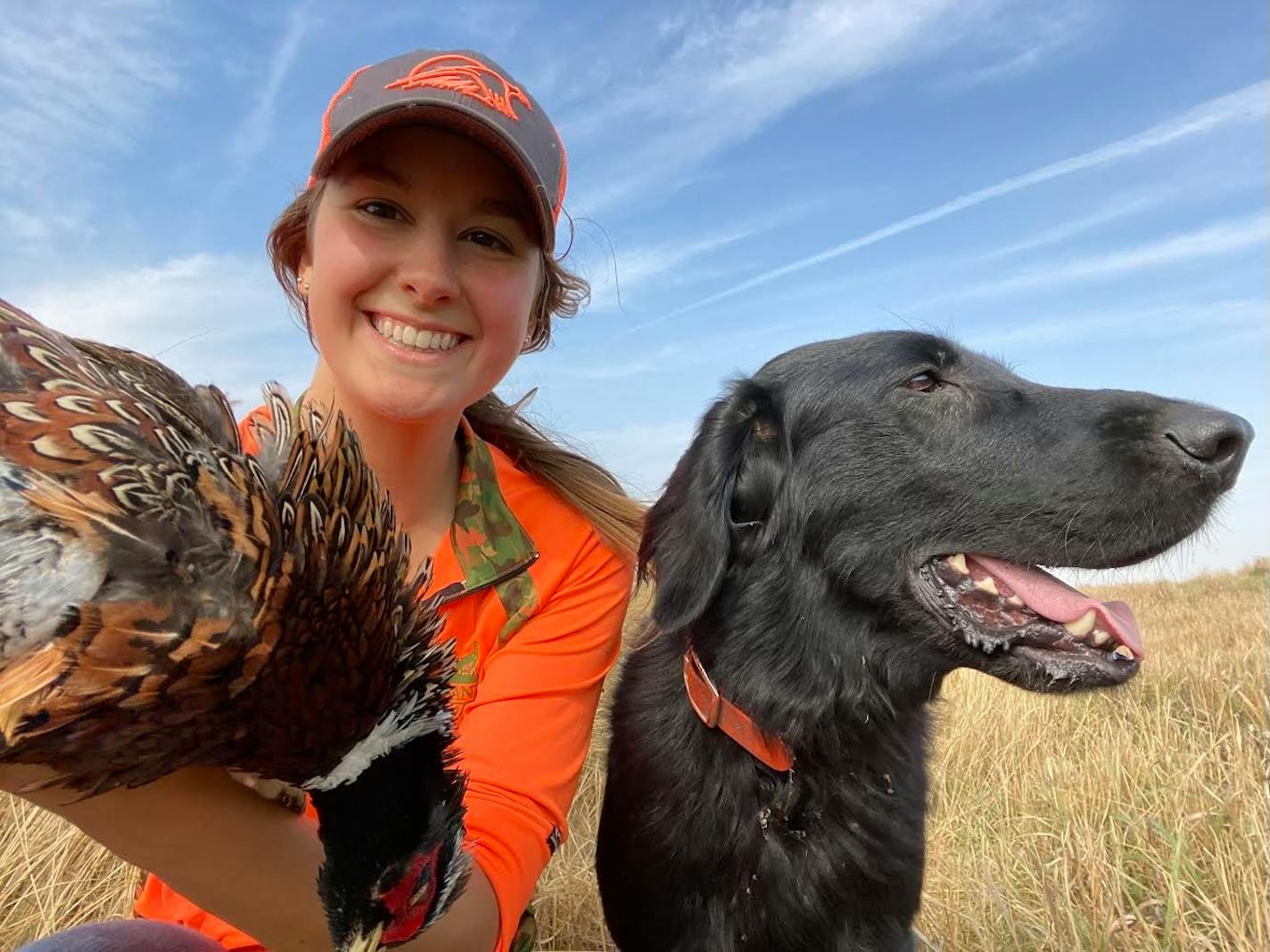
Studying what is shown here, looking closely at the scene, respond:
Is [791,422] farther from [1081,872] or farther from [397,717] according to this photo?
[1081,872]

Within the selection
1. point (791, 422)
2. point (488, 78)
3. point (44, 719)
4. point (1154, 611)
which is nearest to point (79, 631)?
point (44, 719)

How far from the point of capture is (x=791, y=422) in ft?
8.84

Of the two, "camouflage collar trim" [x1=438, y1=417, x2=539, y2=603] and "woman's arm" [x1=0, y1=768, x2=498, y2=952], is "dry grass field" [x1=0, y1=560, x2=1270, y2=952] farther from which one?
"woman's arm" [x1=0, y1=768, x2=498, y2=952]

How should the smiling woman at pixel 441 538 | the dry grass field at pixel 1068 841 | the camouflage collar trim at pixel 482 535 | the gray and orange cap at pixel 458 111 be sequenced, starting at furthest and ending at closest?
the dry grass field at pixel 1068 841
the camouflage collar trim at pixel 482 535
the gray and orange cap at pixel 458 111
the smiling woman at pixel 441 538

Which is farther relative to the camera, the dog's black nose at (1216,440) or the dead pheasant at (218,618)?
the dog's black nose at (1216,440)

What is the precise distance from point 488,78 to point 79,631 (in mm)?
1677

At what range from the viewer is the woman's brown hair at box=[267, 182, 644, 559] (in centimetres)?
297

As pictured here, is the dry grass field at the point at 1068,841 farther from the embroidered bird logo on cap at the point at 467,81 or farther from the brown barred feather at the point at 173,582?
the embroidered bird logo on cap at the point at 467,81

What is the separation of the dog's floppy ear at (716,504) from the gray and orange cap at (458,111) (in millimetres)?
721

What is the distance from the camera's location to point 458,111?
222cm

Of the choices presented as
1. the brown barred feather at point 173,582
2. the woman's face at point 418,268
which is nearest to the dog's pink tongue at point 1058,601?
the woman's face at point 418,268

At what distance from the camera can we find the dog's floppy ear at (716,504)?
254 cm

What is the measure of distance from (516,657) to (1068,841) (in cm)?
247

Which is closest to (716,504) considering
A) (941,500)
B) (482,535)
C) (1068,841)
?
(941,500)
